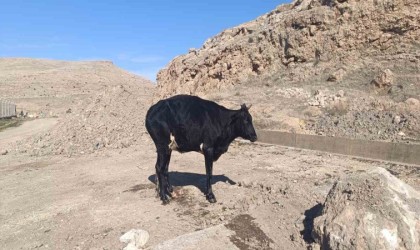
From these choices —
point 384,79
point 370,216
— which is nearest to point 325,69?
point 384,79

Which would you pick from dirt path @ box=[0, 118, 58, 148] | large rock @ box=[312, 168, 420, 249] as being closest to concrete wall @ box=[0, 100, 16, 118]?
dirt path @ box=[0, 118, 58, 148]

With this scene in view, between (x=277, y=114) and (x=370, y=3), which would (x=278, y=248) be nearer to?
(x=277, y=114)

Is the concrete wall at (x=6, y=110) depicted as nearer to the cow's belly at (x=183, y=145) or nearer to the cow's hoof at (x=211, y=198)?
the cow's belly at (x=183, y=145)

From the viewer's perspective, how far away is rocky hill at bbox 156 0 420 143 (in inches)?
659

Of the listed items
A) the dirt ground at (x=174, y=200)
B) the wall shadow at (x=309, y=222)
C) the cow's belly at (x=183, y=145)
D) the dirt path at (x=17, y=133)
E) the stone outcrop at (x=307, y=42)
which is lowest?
the dirt path at (x=17, y=133)

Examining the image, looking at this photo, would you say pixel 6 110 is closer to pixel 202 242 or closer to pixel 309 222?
pixel 202 242

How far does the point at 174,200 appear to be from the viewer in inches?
333

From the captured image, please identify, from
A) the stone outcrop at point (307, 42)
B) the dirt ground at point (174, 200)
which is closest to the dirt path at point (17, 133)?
the stone outcrop at point (307, 42)

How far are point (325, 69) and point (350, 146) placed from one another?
9.96m

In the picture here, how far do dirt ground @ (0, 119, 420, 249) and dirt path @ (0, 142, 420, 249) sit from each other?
0.02 m

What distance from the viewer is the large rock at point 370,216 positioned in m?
4.71

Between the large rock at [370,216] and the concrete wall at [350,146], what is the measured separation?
673 centimetres

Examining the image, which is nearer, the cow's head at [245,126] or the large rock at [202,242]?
the large rock at [202,242]

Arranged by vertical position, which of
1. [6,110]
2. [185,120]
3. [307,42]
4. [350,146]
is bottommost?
[6,110]
